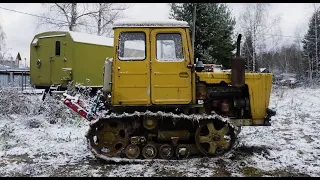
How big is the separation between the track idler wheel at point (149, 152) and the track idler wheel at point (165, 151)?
0.11m

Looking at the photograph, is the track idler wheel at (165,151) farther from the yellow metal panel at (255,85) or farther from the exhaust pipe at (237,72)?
the exhaust pipe at (237,72)

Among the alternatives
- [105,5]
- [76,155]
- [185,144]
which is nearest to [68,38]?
[76,155]

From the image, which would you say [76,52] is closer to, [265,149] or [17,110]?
[17,110]

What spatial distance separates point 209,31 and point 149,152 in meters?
16.9

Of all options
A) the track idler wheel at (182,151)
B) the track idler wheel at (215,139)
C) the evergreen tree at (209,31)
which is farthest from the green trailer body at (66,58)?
the evergreen tree at (209,31)

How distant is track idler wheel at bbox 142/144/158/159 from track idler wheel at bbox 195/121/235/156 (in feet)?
2.75

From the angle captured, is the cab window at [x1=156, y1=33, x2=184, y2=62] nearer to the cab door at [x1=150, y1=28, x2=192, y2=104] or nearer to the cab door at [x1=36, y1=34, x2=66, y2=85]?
the cab door at [x1=150, y1=28, x2=192, y2=104]

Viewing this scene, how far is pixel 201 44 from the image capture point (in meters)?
22.6

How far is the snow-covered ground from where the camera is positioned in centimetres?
618

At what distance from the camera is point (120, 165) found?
6.66m

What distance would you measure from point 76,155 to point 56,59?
731cm

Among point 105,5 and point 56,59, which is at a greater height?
point 105,5

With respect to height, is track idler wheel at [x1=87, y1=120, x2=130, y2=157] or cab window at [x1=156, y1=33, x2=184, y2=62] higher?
cab window at [x1=156, y1=33, x2=184, y2=62]

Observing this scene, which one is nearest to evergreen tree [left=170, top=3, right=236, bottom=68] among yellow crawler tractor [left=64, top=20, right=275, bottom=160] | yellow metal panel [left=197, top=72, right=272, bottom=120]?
yellow metal panel [left=197, top=72, right=272, bottom=120]
